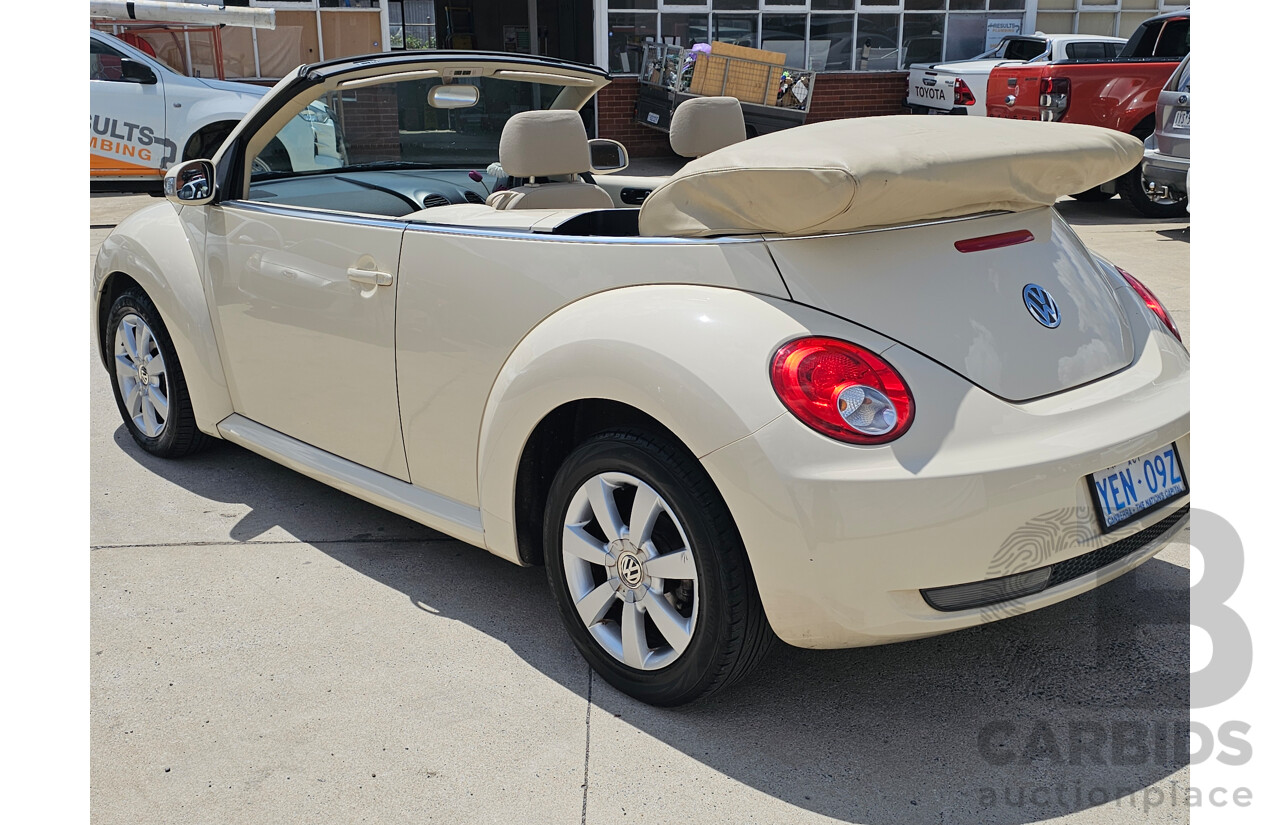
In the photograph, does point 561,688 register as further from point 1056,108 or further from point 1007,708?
point 1056,108

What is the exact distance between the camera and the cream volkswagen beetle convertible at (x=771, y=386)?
7.70 ft

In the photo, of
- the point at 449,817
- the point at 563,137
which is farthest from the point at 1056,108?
the point at 449,817

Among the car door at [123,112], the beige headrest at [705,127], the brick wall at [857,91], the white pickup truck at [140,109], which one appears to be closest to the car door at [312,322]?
the beige headrest at [705,127]

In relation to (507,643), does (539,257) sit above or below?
above

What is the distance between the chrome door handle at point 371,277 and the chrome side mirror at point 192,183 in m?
0.95

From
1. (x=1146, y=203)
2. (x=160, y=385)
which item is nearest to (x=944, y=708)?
(x=160, y=385)

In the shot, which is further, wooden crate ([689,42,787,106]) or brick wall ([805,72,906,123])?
brick wall ([805,72,906,123])

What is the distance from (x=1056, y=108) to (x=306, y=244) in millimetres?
9458

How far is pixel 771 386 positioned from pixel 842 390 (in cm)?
15

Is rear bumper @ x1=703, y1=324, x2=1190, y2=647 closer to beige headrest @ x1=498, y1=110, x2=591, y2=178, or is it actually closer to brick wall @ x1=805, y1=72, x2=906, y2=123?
beige headrest @ x1=498, y1=110, x2=591, y2=178

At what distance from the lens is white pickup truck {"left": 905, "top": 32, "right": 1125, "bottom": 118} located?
485 inches

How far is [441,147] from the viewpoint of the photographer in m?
4.74

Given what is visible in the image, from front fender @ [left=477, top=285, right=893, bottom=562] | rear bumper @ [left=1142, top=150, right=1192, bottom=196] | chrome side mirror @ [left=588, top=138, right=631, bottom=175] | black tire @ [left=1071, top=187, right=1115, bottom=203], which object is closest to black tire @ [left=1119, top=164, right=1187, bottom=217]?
rear bumper @ [left=1142, top=150, right=1192, bottom=196]

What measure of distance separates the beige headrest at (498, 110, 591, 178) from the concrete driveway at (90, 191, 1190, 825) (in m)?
1.32
